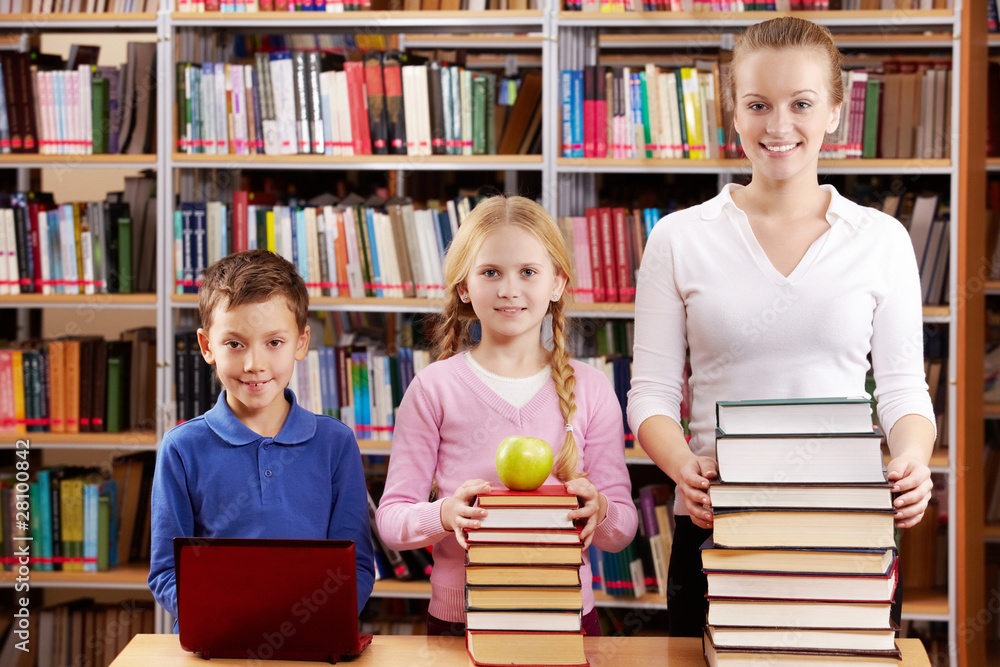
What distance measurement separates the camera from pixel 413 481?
4.46 feet

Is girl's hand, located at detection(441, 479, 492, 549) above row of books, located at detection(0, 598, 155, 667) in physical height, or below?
above

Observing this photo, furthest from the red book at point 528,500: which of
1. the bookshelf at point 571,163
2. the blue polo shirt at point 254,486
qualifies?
the bookshelf at point 571,163

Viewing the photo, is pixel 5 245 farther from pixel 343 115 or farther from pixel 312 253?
pixel 343 115

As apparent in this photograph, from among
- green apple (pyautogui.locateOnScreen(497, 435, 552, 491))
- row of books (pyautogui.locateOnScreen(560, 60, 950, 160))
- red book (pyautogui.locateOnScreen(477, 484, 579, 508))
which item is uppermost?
row of books (pyautogui.locateOnScreen(560, 60, 950, 160))

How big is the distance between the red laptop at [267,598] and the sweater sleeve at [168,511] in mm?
180

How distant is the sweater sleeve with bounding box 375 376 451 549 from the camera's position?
125 cm

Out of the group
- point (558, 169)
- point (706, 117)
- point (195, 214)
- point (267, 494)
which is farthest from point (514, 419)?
point (195, 214)

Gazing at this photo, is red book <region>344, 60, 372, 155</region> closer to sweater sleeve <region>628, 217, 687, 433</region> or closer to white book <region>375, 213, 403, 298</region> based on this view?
white book <region>375, 213, 403, 298</region>

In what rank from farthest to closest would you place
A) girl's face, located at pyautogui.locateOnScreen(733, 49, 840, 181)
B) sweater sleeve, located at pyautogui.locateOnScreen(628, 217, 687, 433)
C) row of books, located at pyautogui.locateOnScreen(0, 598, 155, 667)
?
1. row of books, located at pyautogui.locateOnScreen(0, 598, 155, 667)
2. sweater sleeve, located at pyautogui.locateOnScreen(628, 217, 687, 433)
3. girl's face, located at pyautogui.locateOnScreen(733, 49, 840, 181)

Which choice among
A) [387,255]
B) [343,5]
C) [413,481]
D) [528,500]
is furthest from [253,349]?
[343,5]

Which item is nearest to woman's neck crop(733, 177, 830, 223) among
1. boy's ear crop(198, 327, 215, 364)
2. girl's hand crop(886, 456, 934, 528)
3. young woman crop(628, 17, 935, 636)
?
young woman crop(628, 17, 935, 636)

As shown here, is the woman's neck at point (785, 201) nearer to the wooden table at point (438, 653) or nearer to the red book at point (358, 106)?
the wooden table at point (438, 653)

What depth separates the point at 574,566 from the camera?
1002 millimetres

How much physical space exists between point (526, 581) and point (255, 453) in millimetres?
563
